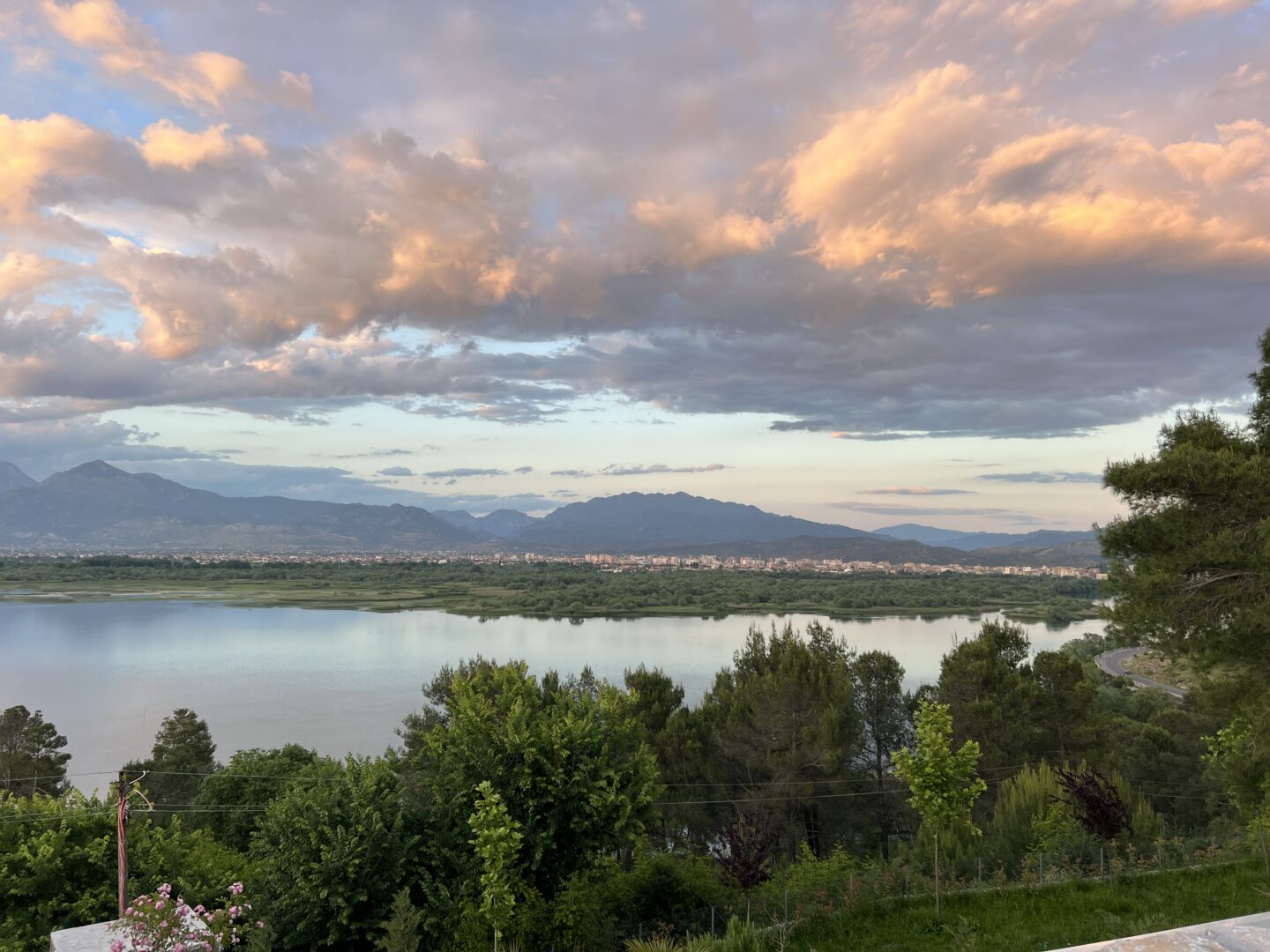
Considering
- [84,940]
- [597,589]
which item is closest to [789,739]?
[84,940]

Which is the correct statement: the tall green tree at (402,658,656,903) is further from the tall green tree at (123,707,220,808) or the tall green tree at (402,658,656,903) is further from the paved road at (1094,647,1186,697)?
the paved road at (1094,647,1186,697)

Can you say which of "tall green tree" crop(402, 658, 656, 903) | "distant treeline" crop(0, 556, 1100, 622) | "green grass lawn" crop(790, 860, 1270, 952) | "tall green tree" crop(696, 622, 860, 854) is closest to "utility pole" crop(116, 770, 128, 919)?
"tall green tree" crop(402, 658, 656, 903)

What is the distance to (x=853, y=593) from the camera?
363 ft

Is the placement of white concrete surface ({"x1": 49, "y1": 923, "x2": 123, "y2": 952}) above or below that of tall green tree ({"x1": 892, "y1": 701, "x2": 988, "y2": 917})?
below

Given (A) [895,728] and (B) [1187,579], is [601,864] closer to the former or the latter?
(B) [1187,579]

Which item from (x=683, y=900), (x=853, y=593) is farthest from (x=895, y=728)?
(x=853, y=593)

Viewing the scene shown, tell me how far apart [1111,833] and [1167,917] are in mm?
4420

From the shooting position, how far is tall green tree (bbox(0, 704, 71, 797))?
26125 millimetres

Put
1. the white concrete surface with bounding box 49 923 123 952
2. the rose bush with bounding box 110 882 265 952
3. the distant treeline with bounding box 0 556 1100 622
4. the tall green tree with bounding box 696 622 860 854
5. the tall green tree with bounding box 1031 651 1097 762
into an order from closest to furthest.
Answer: the rose bush with bounding box 110 882 265 952 < the white concrete surface with bounding box 49 923 123 952 < the tall green tree with bounding box 696 622 860 854 < the tall green tree with bounding box 1031 651 1097 762 < the distant treeline with bounding box 0 556 1100 622

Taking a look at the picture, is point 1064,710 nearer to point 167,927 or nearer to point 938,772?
point 938,772

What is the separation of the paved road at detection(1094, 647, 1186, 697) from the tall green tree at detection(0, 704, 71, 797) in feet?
175

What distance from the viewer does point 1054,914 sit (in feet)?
34.0

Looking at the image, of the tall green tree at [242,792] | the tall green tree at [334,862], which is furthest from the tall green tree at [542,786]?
the tall green tree at [242,792]

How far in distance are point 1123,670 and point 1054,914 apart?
188ft
